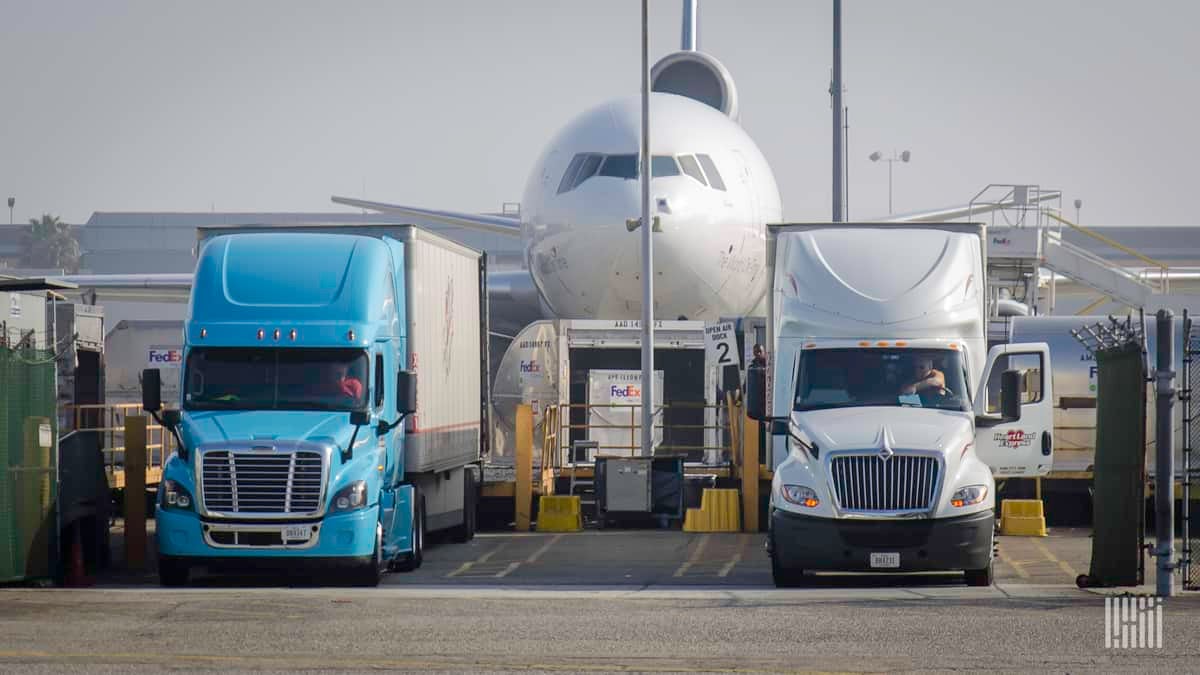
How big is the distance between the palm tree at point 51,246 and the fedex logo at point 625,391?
10041cm

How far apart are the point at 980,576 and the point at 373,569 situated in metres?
5.20

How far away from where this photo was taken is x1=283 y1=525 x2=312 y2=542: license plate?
15.8 meters

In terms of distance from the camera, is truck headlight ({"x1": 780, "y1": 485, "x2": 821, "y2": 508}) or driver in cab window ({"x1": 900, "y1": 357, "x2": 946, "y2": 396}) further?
driver in cab window ({"x1": 900, "y1": 357, "x2": 946, "y2": 396})

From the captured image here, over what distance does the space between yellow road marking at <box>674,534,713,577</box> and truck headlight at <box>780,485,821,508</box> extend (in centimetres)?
186

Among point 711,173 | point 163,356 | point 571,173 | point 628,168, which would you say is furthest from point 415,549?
point 163,356

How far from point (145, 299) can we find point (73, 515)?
72.1 feet

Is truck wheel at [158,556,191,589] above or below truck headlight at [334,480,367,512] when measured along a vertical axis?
below

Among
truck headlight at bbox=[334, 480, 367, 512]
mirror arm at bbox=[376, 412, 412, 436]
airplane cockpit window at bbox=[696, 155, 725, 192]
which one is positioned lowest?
truck headlight at bbox=[334, 480, 367, 512]

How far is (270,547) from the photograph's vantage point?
623 inches

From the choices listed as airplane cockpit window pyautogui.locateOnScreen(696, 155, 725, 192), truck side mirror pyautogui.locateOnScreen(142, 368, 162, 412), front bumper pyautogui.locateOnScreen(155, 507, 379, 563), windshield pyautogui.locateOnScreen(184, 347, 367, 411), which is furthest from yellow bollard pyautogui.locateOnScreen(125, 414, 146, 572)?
airplane cockpit window pyautogui.locateOnScreen(696, 155, 725, 192)

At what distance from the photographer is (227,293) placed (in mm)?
16703

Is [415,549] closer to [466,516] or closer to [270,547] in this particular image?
[270,547]

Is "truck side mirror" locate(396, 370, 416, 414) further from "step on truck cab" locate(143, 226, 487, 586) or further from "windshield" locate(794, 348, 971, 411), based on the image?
"windshield" locate(794, 348, 971, 411)

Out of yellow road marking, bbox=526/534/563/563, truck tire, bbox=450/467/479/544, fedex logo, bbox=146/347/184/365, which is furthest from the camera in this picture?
fedex logo, bbox=146/347/184/365
